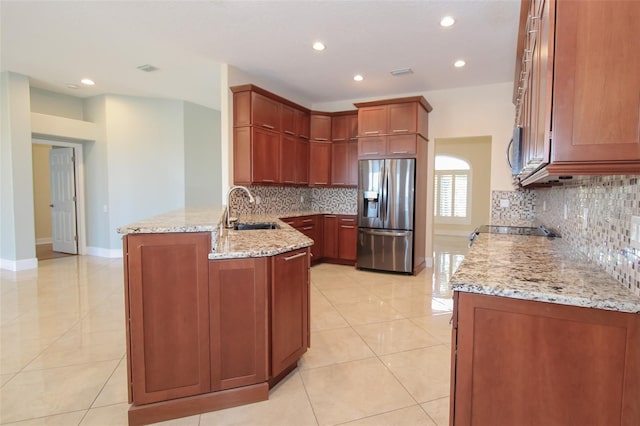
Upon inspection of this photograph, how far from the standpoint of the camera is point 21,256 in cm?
508

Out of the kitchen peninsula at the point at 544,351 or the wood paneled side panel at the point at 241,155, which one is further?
the wood paneled side panel at the point at 241,155

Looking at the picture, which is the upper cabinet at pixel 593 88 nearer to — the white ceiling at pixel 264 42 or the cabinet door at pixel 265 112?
the white ceiling at pixel 264 42

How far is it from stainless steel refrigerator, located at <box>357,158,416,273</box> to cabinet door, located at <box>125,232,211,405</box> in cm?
352

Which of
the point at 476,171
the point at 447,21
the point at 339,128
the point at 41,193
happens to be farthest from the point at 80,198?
the point at 476,171

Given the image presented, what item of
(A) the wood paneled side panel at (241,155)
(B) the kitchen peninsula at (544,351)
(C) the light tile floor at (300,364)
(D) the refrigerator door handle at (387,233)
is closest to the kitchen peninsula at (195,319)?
(C) the light tile floor at (300,364)

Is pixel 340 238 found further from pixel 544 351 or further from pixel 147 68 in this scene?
pixel 544 351

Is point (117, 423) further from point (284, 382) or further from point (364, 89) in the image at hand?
point (364, 89)

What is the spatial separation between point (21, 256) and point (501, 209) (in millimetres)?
7293

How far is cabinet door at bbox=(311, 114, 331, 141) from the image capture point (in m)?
5.78

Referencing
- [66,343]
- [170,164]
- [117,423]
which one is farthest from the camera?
[170,164]

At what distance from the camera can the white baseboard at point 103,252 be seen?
6.12 metres

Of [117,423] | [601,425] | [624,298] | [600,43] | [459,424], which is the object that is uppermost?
[600,43]

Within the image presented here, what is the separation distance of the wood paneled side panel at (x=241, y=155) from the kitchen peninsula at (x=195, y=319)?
101 inches

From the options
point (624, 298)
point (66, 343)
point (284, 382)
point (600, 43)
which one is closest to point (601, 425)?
point (624, 298)
